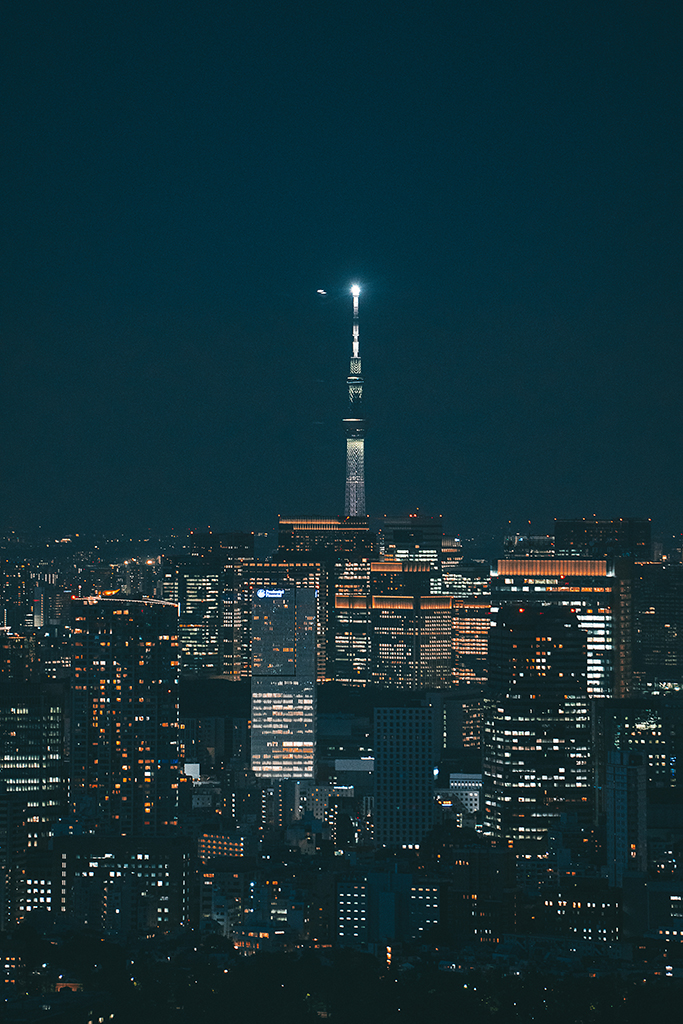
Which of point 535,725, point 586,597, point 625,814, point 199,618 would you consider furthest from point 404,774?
point 199,618

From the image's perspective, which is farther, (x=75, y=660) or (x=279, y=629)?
(x=279, y=629)

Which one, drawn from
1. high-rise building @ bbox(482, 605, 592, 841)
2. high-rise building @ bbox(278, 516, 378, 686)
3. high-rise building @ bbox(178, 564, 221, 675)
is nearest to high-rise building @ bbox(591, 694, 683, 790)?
high-rise building @ bbox(482, 605, 592, 841)

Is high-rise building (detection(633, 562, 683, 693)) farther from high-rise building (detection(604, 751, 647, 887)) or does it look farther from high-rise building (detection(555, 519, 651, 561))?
high-rise building (detection(604, 751, 647, 887))

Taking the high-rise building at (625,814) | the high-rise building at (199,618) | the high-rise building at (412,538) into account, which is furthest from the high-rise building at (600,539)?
the high-rise building at (625,814)

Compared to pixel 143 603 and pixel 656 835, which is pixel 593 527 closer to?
pixel 143 603

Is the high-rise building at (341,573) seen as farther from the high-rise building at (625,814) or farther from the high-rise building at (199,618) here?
the high-rise building at (625,814)

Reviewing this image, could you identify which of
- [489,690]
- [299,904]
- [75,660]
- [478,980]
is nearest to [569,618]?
[489,690]
